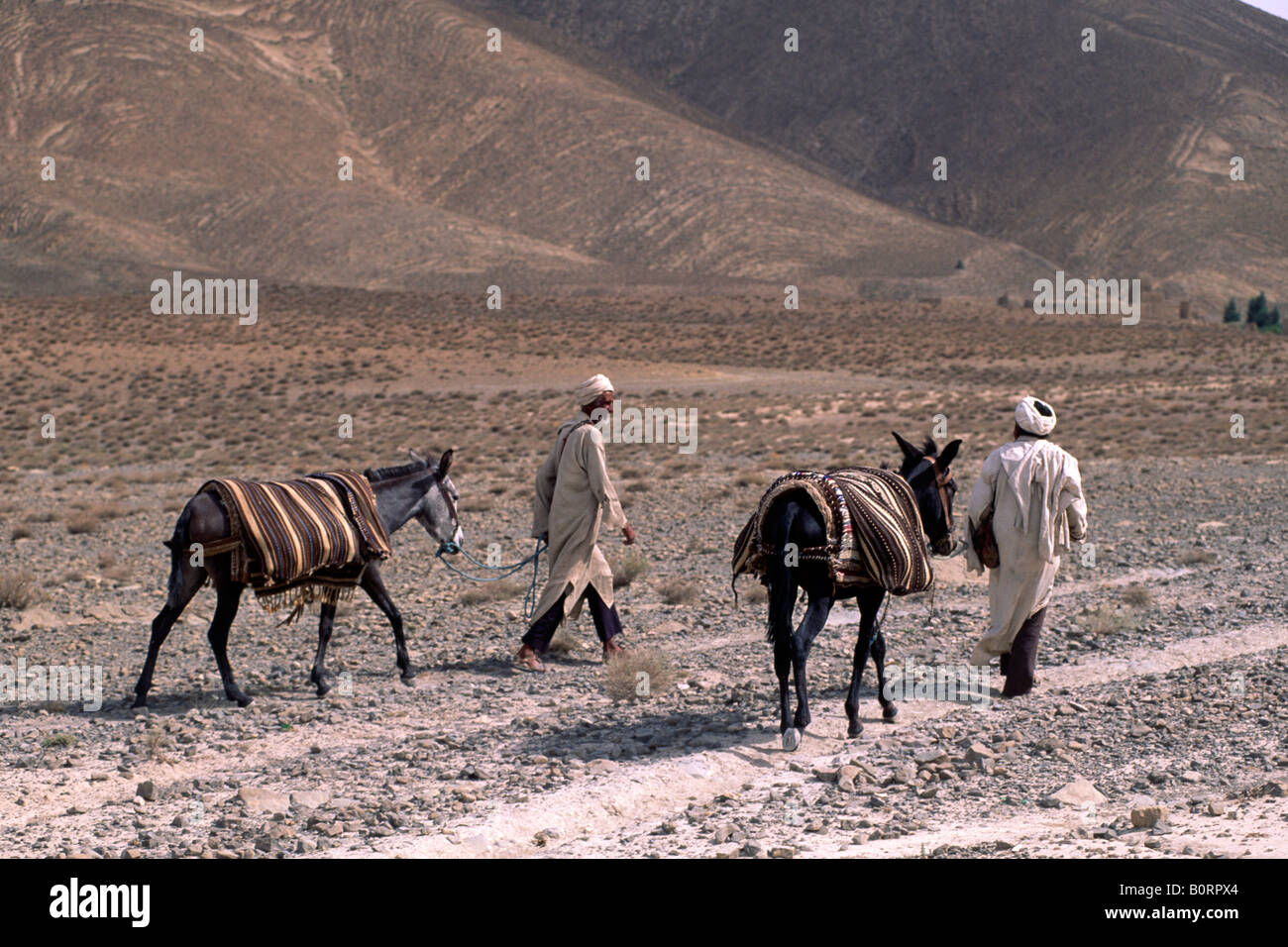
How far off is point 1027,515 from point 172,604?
4.74 m

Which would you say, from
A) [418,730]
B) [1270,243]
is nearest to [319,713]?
[418,730]

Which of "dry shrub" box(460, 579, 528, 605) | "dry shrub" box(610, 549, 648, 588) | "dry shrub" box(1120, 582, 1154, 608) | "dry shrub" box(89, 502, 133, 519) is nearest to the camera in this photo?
"dry shrub" box(1120, 582, 1154, 608)

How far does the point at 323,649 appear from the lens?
9.03 metres

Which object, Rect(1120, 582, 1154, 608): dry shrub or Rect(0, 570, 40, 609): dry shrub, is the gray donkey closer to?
Rect(0, 570, 40, 609): dry shrub

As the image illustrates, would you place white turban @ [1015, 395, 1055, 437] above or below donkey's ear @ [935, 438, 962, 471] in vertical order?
above

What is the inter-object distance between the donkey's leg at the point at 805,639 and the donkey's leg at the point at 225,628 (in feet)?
10.6

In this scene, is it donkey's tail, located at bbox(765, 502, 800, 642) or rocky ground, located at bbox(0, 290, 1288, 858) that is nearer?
rocky ground, located at bbox(0, 290, 1288, 858)

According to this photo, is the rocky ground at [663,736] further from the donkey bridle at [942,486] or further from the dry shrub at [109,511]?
the dry shrub at [109,511]

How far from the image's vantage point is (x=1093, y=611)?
34.8 ft

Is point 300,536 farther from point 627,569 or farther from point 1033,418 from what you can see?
point 627,569

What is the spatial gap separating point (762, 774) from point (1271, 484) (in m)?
13.4

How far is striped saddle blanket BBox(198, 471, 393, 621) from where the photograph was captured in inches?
329

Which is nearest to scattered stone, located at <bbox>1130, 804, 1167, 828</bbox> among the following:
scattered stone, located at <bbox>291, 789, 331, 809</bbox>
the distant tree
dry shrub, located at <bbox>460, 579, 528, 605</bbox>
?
scattered stone, located at <bbox>291, 789, 331, 809</bbox>

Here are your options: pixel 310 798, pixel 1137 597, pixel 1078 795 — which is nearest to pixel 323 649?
pixel 310 798
